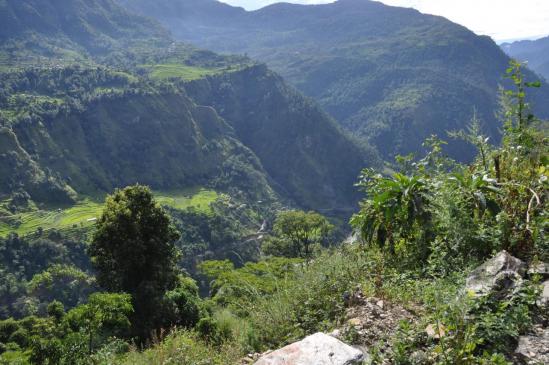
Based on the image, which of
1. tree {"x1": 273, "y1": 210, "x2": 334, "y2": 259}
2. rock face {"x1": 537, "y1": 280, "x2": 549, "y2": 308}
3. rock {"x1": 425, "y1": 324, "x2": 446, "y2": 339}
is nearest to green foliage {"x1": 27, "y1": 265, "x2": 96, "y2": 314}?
tree {"x1": 273, "y1": 210, "x2": 334, "y2": 259}

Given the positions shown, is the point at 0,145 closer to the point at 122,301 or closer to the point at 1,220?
the point at 1,220

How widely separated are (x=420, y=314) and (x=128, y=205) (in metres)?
17.3

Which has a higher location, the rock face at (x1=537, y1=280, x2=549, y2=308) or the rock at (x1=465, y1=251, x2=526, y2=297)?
the rock at (x1=465, y1=251, x2=526, y2=297)

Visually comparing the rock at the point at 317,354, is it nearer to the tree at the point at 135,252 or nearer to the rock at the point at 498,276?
the rock at the point at 498,276

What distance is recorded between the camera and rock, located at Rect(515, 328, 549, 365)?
151 inches

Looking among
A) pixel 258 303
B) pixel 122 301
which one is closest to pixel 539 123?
pixel 258 303

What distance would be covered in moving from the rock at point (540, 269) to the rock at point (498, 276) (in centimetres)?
13

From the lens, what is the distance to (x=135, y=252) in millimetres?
19859

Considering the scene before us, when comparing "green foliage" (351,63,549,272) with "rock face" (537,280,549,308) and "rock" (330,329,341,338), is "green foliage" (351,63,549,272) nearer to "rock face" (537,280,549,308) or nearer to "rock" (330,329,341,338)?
"rock face" (537,280,549,308)

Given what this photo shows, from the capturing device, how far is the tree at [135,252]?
1939cm

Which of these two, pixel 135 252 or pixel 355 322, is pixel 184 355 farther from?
pixel 135 252

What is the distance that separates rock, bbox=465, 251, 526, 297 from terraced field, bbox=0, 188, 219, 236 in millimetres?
83343

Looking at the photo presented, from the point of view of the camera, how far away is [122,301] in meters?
10.1

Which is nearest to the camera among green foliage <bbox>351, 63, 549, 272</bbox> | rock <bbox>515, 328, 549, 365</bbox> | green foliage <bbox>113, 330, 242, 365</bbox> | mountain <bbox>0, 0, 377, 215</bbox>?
rock <bbox>515, 328, 549, 365</bbox>
